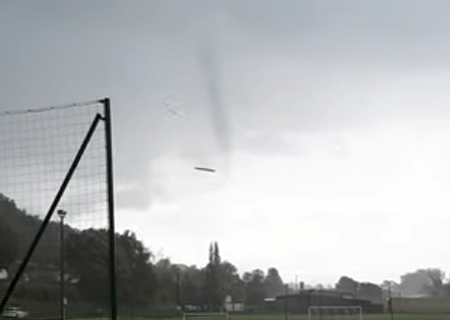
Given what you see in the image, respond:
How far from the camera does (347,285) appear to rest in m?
86.1

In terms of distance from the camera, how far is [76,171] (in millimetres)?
11492

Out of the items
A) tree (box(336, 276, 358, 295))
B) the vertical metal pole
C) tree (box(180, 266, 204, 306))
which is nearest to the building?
tree (box(180, 266, 204, 306))

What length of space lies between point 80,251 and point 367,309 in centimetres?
4773

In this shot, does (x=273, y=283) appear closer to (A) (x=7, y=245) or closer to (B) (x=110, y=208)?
(A) (x=7, y=245)

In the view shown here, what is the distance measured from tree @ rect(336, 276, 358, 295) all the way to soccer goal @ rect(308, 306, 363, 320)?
73.3 feet

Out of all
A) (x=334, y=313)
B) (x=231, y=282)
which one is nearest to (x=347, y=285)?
(x=231, y=282)

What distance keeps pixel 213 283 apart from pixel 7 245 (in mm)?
59384

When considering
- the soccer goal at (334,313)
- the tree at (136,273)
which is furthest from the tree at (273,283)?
the tree at (136,273)

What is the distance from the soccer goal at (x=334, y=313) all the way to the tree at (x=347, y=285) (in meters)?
22.4

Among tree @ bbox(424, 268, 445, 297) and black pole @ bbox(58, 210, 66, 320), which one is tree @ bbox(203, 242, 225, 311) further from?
black pole @ bbox(58, 210, 66, 320)

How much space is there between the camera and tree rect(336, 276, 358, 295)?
83800mm

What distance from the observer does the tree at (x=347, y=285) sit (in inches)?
3299

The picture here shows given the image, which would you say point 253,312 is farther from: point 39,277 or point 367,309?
point 39,277

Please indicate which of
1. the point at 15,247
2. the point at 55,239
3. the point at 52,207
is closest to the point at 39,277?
the point at 55,239
